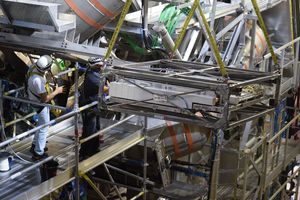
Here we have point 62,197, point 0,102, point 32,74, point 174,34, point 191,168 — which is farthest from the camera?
point 174,34

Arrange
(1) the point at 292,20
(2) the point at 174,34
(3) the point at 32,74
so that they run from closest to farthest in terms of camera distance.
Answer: (3) the point at 32,74, (2) the point at 174,34, (1) the point at 292,20

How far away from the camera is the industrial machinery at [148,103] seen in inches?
270

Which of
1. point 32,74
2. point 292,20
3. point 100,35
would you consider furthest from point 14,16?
point 292,20

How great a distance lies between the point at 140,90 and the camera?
6.92m

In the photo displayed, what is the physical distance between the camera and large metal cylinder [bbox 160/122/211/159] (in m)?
10.1

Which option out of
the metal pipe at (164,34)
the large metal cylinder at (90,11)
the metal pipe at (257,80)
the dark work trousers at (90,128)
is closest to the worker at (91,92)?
the dark work trousers at (90,128)

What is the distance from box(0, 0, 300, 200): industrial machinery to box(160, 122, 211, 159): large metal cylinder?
2 centimetres

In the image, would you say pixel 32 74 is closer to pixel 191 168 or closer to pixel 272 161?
pixel 191 168

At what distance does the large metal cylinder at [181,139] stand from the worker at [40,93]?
93.7 inches

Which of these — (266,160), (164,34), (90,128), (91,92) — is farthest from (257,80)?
(266,160)

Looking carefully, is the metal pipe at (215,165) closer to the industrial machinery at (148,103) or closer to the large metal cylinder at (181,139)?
the industrial machinery at (148,103)

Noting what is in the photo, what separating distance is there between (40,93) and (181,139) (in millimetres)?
2911

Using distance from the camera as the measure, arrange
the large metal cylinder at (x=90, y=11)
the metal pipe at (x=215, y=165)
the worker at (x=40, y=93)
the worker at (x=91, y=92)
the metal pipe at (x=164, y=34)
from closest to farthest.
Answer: the metal pipe at (x=215, y=165)
the worker at (x=40, y=93)
the worker at (x=91, y=92)
the large metal cylinder at (x=90, y=11)
the metal pipe at (x=164, y=34)

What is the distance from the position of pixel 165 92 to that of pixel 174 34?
5300mm
